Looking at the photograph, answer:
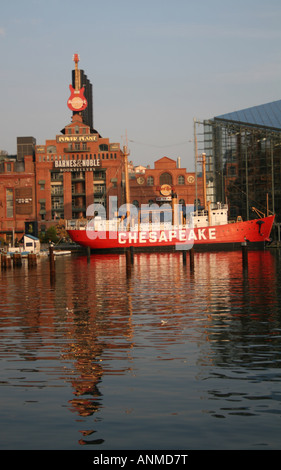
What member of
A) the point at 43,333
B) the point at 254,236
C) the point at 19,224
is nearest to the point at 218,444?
the point at 43,333

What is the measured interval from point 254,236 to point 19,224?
5672cm

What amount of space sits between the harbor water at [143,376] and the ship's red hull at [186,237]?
56.2m

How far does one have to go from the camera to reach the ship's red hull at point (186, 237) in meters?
78.8

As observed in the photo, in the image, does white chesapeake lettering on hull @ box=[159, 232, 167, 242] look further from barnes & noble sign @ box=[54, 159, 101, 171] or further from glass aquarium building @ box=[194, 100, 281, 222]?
barnes & noble sign @ box=[54, 159, 101, 171]

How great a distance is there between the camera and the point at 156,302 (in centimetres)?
2367

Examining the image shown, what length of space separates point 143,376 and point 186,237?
7022 centimetres

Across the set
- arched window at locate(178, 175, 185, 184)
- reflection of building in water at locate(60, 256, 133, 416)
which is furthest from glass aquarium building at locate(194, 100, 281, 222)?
reflection of building in water at locate(60, 256, 133, 416)

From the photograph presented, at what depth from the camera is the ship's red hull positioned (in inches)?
3100

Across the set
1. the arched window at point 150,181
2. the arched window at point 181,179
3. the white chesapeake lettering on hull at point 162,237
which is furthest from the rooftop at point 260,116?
the arched window at point 150,181

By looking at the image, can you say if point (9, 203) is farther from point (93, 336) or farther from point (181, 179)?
point (93, 336)

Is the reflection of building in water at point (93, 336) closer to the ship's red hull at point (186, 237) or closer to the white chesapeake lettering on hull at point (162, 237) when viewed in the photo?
the ship's red hull at point (186, 237)

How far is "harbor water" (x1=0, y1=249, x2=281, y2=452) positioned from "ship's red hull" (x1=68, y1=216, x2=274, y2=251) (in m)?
56.2

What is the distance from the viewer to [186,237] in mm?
81562
